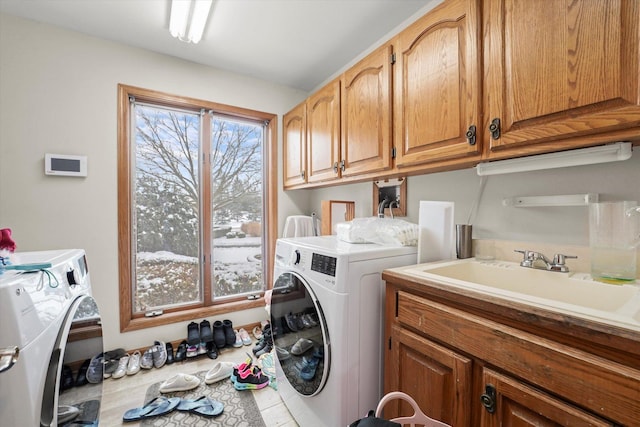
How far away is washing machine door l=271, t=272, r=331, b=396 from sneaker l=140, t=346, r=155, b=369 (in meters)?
1.15

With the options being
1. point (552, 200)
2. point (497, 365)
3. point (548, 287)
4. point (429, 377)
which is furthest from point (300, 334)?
point (552, 200)

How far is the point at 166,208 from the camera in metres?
2.33

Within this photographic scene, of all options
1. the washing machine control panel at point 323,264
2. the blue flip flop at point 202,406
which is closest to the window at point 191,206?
the blue flip flop at point 202,406

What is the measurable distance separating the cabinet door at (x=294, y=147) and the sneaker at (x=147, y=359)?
185 cm

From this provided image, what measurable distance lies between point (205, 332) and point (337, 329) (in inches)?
65.2

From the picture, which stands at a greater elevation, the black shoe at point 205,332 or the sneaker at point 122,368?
the black shoe at point 205,332

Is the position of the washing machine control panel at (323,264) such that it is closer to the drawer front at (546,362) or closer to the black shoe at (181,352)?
the drawer front at (546,362)

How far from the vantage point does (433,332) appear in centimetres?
93

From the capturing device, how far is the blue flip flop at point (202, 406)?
150 cm

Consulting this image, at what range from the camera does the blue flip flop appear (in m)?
1.50

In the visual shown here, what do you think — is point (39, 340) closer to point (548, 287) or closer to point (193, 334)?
point (193, 334)

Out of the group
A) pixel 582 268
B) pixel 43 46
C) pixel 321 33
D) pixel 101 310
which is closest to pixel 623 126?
pixel 582 268

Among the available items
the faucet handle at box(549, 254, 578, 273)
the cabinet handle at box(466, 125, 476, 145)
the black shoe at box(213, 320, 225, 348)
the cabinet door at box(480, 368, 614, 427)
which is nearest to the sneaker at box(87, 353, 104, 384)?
the black shoe at box(213, 320, 225, 348)

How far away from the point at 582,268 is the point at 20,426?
1958 mm
